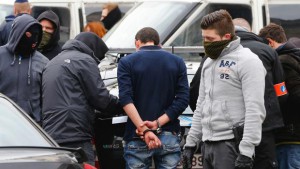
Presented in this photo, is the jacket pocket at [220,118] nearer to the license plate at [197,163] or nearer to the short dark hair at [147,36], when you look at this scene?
the license plate at [197,163]

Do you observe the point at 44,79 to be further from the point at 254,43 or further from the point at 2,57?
the point at 254,43

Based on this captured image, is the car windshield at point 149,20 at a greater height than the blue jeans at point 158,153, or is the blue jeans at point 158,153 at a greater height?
the car windshield at point 149,20

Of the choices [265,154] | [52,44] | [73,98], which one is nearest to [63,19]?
[52,44]

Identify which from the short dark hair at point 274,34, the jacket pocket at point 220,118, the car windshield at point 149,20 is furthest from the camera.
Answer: the car windshield at point 149,20

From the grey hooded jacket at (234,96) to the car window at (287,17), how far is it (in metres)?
7.72

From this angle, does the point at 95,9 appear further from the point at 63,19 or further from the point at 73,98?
the point at 73,98

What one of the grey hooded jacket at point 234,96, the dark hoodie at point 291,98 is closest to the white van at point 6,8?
the dark hoodie at point 291,98

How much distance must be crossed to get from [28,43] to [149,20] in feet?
15.9

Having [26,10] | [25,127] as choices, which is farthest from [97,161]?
[26,10]

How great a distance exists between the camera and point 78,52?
32.5ft

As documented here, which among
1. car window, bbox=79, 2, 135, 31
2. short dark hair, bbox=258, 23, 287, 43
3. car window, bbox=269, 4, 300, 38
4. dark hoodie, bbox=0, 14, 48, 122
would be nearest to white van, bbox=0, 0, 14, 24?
car window, bbox=79, 2, 135, 31

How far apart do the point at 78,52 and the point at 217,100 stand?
1.99 metres

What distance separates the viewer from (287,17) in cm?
1619

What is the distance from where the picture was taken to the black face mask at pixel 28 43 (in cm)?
1009
